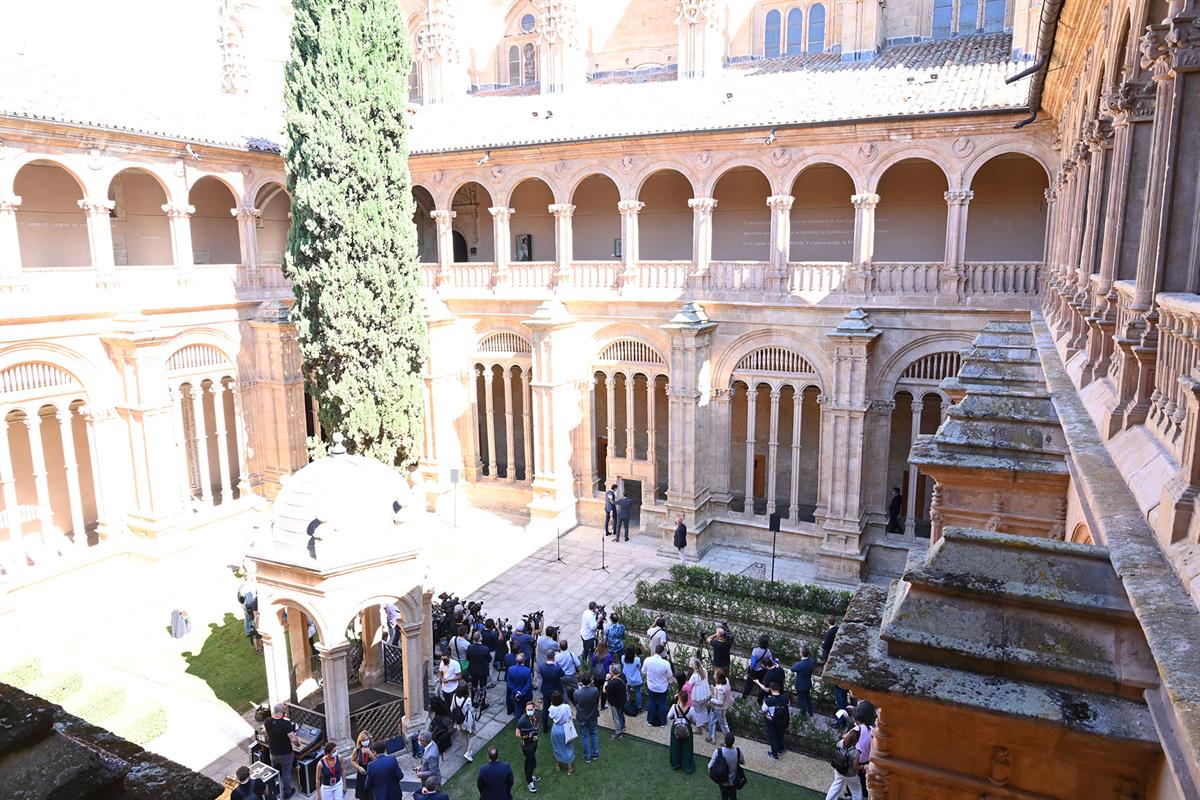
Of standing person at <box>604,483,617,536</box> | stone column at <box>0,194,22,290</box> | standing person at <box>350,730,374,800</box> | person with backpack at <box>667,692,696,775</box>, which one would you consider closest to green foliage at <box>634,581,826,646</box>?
person with backpack at <box>667,692,696,775</box>

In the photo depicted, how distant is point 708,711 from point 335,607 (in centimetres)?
541

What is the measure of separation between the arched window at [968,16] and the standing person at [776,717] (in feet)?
61.8

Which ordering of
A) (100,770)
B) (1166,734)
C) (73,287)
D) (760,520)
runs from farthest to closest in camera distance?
(760,520) < (73,287) < (1166,734) < (100,770)

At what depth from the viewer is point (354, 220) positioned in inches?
717

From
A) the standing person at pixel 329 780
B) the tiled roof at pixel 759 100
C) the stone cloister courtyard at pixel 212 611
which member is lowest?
the stone cloister courtyard at pixel 212 611

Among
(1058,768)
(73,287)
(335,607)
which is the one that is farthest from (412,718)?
(73,287)

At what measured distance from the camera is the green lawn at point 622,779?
35.0ft

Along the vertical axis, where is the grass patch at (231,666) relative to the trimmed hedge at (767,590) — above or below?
below

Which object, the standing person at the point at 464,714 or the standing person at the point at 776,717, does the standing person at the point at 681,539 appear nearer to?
the standing person at the point at 776,717

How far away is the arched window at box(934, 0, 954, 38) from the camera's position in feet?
72.4

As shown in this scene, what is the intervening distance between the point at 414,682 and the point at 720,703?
14.4 ft

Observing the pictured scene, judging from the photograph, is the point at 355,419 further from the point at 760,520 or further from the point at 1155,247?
the point at 1155,247

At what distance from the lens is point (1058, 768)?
10.5ft

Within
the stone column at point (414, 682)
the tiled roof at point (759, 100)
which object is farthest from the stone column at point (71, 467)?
the tiled roof at point (759, 100)
